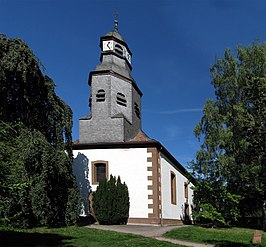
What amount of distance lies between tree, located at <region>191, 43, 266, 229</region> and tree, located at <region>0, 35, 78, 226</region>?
828 cm

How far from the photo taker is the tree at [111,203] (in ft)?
63.9

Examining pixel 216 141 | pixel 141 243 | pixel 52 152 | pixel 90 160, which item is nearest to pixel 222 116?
pixel 216 141

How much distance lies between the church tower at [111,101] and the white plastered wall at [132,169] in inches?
34.5

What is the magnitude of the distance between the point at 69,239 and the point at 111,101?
39.4ft

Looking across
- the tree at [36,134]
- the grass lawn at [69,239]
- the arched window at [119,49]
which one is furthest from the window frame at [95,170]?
the arched window at [119,49]

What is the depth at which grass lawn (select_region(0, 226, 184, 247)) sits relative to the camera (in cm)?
1086

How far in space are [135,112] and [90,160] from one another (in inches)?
195

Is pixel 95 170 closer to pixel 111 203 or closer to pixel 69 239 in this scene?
pixel 111 203

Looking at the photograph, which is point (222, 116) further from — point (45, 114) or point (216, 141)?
point (45, 114)

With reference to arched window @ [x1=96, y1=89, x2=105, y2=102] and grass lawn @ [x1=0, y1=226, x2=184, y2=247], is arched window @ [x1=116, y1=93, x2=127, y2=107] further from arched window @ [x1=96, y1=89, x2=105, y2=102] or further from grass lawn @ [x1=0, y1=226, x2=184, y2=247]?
grass lawn @ [x1=0, y1=226, x2=184, y2=247]

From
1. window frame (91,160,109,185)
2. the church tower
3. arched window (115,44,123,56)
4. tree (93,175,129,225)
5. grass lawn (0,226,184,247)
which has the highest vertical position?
arched window (115,44,123,56)

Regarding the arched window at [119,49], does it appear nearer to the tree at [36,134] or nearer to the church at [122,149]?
the church at [122,149]

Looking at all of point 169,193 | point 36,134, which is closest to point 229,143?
point 169,193

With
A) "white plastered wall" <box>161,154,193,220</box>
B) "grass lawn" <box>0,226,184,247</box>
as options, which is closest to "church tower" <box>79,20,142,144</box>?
"white plastered wall" <box>161,154,193,220</box>
